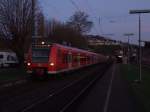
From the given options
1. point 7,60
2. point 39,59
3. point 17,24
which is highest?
point 17,24

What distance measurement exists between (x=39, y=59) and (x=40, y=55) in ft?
1.12

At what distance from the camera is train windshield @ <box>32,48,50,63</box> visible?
105ft

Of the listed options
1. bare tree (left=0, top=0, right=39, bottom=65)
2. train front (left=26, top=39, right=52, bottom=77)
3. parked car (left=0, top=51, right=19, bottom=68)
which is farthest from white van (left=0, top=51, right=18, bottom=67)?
train front (left=26, top=39, right=52, bottom=77)

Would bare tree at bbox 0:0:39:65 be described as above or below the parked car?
above

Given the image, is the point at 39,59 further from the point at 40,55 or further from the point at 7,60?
the point at 7,60

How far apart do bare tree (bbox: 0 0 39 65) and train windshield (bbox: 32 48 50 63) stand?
9700 mm

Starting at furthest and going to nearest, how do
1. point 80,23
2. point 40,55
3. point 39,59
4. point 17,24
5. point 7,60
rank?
point 80,23, point 7,60, point 17,24, point 40,55, point 39,59

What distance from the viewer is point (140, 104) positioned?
17.4m

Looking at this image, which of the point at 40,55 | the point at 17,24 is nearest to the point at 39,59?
the point at 40,55

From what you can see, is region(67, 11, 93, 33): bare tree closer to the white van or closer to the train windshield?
the white van

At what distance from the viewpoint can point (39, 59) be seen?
32188 mm

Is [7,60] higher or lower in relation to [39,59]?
lower

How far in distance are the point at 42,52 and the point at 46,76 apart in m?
1.95

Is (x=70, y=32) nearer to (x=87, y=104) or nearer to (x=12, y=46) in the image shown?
(x=12, y=46)
